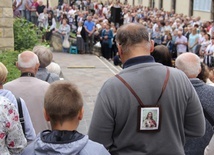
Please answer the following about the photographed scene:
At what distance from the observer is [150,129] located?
9.75 feet

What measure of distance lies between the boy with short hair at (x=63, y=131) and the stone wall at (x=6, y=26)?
769cm

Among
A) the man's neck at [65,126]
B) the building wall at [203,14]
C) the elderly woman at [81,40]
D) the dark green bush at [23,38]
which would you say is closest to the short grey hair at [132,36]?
the man's neck at [65,126]

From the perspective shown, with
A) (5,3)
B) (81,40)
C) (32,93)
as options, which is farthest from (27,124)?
(81,40)

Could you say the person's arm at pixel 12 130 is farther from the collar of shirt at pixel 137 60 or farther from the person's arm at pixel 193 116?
the person's arm at pixel 193 116

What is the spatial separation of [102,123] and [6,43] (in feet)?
24.8

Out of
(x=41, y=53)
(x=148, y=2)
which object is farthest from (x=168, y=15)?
(x=41, y=53)

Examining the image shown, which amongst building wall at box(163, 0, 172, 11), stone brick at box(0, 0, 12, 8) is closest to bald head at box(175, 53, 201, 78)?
stone brick at box(0, 0, 12, 8)

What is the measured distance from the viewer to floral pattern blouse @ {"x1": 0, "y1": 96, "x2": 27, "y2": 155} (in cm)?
296

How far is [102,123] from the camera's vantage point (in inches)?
115

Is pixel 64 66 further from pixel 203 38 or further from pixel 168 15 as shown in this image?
pixel 168 15

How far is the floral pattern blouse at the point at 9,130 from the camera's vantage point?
9.70 feet

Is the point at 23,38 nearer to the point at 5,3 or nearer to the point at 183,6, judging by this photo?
the point at 5,3

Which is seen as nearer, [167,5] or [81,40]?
[81,40]

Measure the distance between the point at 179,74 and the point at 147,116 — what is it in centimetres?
37
